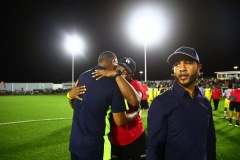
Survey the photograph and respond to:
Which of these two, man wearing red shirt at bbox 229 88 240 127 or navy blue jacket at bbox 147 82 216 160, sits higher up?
navy blue jacket at bbox 147 82 216 160

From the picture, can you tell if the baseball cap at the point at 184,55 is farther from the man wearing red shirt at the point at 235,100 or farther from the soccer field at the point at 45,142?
the man wearing red shirt at the point at 235,100

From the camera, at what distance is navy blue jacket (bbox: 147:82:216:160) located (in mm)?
2322

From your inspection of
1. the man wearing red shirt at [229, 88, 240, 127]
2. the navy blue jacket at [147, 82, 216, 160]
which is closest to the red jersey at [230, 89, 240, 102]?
the man wearing red shirt at [229, 88, 240, 127]

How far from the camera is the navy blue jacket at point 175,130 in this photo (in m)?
2.32

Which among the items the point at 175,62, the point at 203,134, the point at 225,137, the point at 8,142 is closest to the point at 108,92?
the point at 175,62

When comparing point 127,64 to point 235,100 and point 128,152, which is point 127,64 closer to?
point 128,152

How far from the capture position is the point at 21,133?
10.2 metres

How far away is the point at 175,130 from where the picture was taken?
2.38 m

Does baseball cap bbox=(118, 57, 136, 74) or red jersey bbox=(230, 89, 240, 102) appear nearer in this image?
baseball cap bbox=(118, 57, 136, 74)

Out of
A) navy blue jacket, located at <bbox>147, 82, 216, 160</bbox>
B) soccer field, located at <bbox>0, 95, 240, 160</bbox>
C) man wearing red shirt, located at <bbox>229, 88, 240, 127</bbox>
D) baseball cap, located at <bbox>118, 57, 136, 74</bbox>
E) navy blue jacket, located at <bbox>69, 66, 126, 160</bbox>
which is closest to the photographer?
navy blue jacket, located at <bbox>147, 82, 216, 160</bbox>

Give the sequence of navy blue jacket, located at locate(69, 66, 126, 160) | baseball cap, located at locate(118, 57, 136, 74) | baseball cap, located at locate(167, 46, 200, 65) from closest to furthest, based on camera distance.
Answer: baseball cap, located at locate(167, 46, 200, 65), navy blue jacket, located at locate(69, 66, 126, 160), baseball cap, located at locate(118, 57, 136, 74)

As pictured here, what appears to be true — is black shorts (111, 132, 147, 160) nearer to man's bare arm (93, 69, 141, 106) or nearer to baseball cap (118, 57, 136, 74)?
man's bare arm (93, 69, 141, 106)

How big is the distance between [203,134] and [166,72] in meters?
94.1

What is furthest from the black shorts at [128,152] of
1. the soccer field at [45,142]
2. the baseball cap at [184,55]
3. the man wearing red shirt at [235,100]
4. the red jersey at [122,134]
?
the man wearing red shirt at [235,100]
